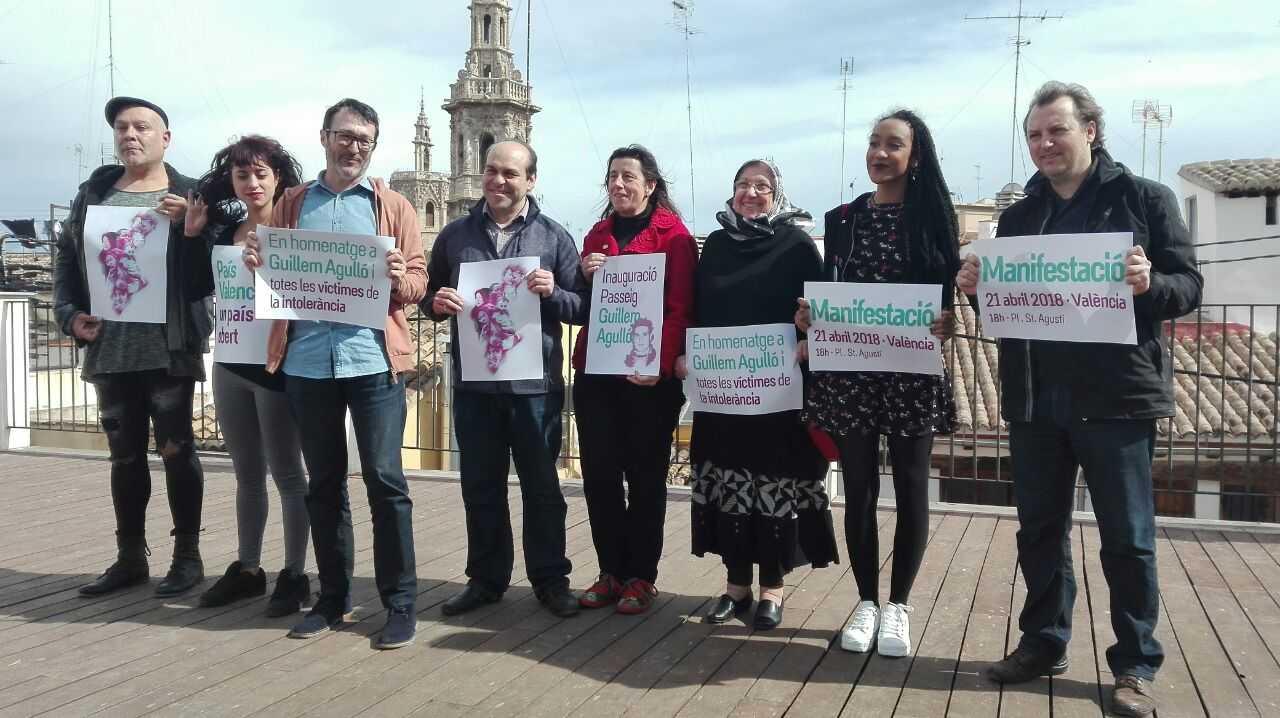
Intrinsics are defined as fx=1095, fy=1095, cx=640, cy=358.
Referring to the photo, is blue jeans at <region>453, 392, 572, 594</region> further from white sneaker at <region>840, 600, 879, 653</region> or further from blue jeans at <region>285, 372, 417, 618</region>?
white sneaker at <region>840, 600, 879, 653</region>

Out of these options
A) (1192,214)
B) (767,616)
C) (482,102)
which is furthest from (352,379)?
(482,102)

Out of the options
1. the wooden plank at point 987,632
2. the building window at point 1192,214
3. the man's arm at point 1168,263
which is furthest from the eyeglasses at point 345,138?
the building window at point 1192,214

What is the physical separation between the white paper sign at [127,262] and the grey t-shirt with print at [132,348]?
0.09 ft

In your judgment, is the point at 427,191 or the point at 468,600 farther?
the point at 427,191

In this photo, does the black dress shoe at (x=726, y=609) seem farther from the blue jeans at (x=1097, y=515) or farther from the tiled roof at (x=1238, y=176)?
the tiled roof at (x=1238, y=176)

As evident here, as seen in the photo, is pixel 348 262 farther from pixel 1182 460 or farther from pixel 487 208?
pixel 1182 460

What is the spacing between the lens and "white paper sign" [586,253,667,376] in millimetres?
4539

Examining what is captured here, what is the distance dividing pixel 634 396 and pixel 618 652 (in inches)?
42.4

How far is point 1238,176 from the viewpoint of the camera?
2989 centimetres

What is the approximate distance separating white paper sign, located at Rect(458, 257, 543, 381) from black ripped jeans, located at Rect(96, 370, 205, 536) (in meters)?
1.35

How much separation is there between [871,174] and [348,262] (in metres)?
2.03

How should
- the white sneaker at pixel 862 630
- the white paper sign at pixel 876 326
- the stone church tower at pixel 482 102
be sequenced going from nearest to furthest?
the white paper sign at pixel 876 326
the white sneaker at pixel 862 630
the stone church tower at pixel 482 102

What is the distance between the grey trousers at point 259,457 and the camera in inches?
182

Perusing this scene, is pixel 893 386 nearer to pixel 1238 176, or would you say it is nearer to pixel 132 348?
pixel 132 348
